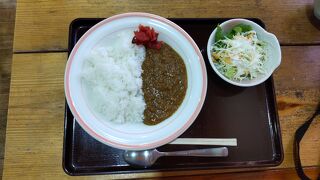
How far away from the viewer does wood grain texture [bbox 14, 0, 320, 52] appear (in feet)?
5.81

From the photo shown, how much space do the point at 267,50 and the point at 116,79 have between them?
846 millimetres

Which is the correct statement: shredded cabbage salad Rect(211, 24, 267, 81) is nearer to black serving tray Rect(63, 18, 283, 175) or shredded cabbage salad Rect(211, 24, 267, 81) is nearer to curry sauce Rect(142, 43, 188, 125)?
black serving tray Rect(63, 18, 283, 175)

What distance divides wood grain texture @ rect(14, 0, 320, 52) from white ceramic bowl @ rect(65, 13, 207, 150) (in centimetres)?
22

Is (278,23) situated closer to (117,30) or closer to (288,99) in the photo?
(288,99)

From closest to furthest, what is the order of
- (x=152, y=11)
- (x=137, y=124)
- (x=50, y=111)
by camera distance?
(x=137, y=124) < (x=50, y=111) < (x=152, y=11)

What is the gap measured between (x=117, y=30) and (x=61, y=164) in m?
0.74

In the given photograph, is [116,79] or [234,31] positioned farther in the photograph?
[234,31]

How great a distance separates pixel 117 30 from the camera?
1640mm

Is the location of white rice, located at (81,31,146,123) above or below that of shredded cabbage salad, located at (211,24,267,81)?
below

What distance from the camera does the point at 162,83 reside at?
162cm

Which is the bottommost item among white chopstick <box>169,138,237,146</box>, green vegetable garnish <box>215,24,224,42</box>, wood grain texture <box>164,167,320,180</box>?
wood grain texture <box>164,167,320,180</box>

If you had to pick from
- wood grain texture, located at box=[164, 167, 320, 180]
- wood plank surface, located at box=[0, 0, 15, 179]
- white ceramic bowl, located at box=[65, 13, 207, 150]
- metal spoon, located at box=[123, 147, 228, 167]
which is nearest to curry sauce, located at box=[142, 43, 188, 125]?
white ceramic bowl, located at box=[65, 13, 207, 150]

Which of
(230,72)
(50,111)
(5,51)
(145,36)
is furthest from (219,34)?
(5,51)

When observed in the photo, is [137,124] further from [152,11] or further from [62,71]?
[152,11]
